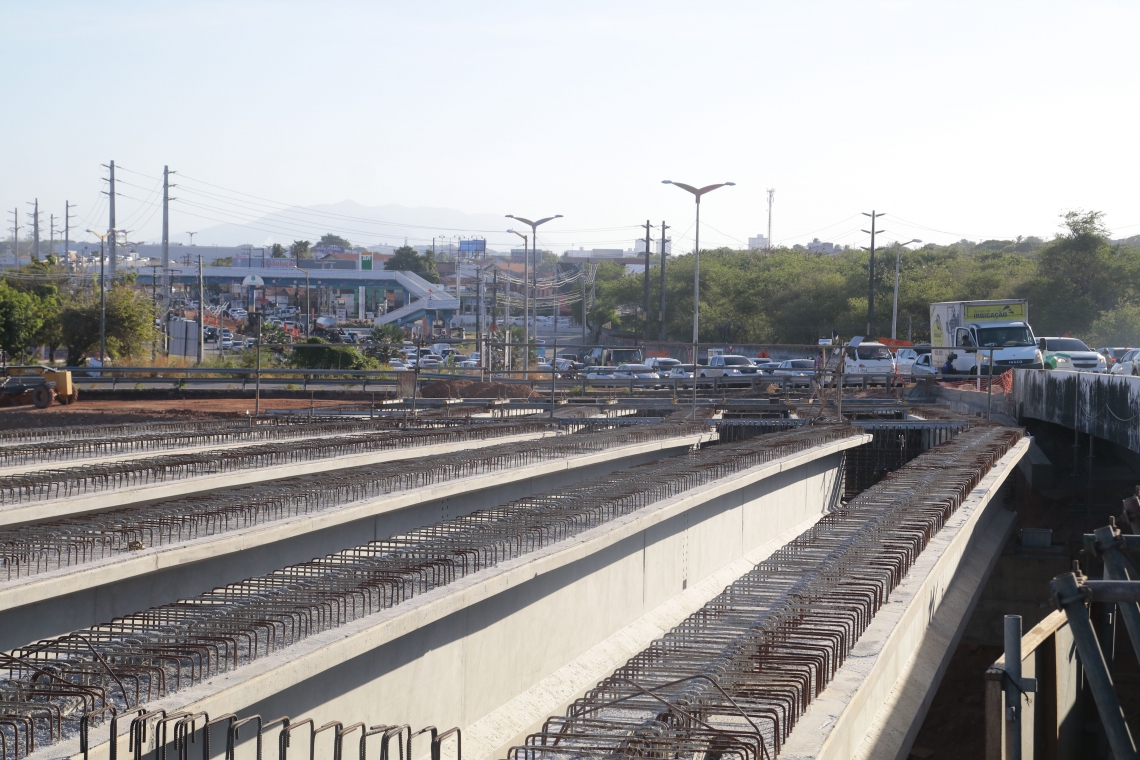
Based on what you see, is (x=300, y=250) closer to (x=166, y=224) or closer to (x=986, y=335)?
(x=166, y=224)

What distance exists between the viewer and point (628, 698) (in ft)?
24.2

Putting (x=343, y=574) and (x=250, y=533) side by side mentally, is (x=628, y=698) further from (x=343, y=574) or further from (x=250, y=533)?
(x=250, y=533)

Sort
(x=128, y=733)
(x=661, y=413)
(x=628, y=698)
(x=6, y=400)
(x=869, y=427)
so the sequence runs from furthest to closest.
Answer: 1. (x=6, y=400)
2. (x=661, y=413)
3. (x=869, y=427)
4. (x=628, y=698)
5. (x=128, y=733)

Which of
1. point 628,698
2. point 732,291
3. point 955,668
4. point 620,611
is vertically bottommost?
point 955,668

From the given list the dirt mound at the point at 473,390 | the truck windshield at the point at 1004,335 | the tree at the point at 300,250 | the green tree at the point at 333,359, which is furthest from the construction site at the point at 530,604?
the tree at the point at 300,250

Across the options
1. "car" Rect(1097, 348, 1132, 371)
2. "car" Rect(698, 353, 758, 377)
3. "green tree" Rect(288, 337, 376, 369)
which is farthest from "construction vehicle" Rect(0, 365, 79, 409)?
"car" Rect(1097, 348, 1132, 371)

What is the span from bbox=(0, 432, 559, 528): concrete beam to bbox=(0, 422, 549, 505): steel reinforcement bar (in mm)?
196

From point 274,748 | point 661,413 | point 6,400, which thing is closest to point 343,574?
point 274,748

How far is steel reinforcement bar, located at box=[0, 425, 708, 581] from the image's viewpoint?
973cm

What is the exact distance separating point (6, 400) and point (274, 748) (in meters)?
33.7

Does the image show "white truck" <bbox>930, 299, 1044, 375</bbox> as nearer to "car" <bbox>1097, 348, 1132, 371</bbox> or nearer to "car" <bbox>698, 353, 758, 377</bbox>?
"car" <bbox>1097, 348, 1132, 371</bbox>

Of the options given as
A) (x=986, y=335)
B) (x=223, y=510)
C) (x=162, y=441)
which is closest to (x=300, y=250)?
(x=986, y=335)

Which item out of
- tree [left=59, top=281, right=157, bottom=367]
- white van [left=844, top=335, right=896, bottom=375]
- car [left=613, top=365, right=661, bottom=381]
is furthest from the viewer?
tree [left=59, top=281, right=157, bottom=367]

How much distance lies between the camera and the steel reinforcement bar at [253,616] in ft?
22.8
